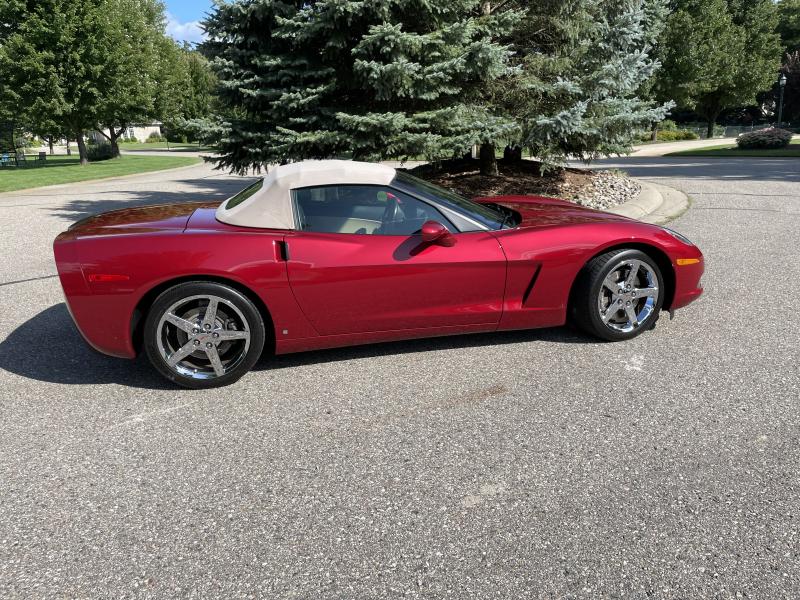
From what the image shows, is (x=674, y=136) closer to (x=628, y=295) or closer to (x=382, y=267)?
(x=628, y=295)

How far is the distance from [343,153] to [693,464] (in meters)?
7.36

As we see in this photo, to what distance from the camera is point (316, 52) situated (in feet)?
28.7

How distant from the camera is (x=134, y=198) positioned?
46.6 feet

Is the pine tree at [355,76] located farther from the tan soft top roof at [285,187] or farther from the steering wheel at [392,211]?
the steering wheel at [392,211]

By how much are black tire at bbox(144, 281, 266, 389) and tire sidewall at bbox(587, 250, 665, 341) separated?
2.22m

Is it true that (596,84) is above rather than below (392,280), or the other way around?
above

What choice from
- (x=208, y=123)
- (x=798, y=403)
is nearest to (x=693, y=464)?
(x=798, y=403)

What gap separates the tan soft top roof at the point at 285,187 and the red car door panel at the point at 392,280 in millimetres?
212

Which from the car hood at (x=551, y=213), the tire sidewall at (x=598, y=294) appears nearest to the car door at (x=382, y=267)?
the car hood at (x=551, y=213)

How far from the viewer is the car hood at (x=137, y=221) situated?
366 cm

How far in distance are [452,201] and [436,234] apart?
57 cm

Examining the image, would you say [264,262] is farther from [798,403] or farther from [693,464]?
[798,403]

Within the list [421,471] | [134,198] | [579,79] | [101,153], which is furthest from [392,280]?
[101,153]

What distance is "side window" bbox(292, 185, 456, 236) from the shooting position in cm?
374
